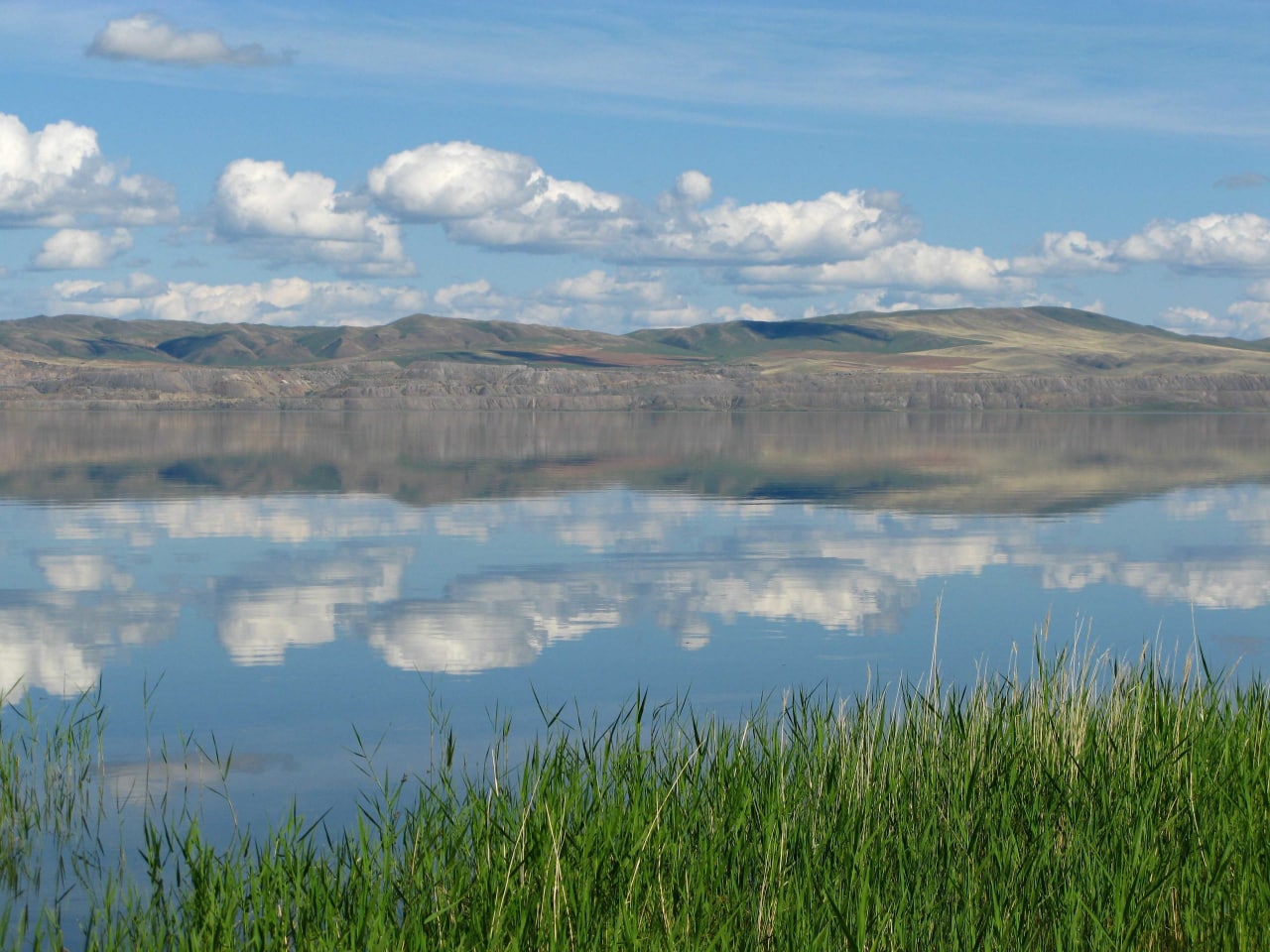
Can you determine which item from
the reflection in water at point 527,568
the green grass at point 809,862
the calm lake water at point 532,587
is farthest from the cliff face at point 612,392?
the green grass at point 809,862

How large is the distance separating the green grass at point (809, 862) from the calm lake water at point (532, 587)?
3065 millimetres

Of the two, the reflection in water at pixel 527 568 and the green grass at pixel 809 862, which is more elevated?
the green grass at pixel 809 862

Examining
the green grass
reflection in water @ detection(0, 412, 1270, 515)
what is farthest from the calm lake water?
the green grass

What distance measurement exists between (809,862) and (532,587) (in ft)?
52.5

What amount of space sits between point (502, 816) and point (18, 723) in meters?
7.19

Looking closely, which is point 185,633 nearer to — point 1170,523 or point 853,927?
point 853,927

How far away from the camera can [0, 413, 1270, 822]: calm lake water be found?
15.2 metres

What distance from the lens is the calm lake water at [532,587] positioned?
1521cm

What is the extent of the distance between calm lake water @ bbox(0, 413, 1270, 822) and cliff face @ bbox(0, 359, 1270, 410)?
9719 cm

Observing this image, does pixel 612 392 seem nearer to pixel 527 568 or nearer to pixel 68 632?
pixel 527 568

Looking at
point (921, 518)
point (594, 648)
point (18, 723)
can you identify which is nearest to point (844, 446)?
point (921, 518)

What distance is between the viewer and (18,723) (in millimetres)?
13555

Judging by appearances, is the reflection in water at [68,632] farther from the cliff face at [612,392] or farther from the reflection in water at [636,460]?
the cliff face at [612,392]

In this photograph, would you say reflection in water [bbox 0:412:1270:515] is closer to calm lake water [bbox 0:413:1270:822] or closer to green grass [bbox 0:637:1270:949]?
calm lake water [bbox 0:413:1270:822]
